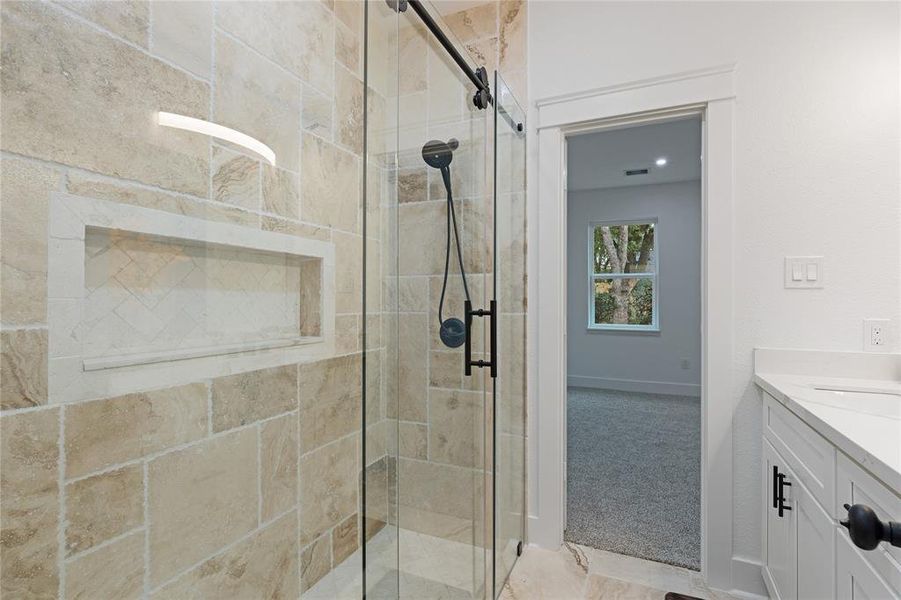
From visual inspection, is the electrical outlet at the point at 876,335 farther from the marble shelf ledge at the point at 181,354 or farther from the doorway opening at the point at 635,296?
the marble shelf ledge at the point at 181,354

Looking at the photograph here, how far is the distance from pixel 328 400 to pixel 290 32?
4.80ft

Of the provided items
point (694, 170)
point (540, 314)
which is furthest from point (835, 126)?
point (694, 170)

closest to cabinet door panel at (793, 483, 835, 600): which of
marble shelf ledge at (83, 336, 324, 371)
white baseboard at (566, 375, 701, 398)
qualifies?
marble shelf ledge at (83, 336, 324, 371)

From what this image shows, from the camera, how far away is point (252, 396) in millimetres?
1494

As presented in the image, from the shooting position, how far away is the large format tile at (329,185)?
1.73m

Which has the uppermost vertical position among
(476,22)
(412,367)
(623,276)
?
(476,22)

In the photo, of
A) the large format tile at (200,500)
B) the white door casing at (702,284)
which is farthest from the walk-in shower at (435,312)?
the large format tile at (200,500)

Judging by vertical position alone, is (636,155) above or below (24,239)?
above

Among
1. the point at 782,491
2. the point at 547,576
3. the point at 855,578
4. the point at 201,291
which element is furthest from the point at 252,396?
the point at 782,491

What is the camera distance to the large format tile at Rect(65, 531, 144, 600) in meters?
1.01

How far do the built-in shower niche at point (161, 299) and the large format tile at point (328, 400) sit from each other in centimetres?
10

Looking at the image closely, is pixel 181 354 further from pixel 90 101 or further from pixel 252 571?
pixel 252 571

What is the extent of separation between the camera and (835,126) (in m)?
1.70

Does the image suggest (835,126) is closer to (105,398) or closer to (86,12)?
(86,12)
